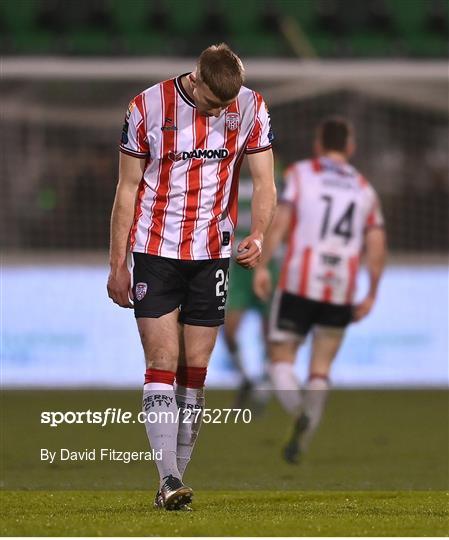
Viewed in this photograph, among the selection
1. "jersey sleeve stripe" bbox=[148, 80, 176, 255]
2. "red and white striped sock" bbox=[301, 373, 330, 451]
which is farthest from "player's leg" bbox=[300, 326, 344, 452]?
"jersey sleeve stripe" bbox=[148, 80, 176, 255]

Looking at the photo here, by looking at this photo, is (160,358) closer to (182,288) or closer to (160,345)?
(160,345)

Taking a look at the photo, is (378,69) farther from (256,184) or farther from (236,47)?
(256,184)

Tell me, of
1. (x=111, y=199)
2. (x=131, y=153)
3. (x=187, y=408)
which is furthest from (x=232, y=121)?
(x=111, y=199)

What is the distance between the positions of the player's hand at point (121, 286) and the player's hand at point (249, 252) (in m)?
0.48

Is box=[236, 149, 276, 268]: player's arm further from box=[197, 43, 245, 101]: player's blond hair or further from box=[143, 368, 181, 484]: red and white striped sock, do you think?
box=[143, 368, 181, 484]: red and white striped sock

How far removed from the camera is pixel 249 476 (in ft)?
23.8

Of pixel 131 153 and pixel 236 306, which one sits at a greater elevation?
pixel 131 153

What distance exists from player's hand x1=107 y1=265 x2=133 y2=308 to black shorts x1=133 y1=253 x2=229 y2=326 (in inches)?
1.8

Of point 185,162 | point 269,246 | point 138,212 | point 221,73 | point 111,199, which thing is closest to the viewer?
point 221,73

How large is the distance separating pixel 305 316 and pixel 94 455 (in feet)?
5.11

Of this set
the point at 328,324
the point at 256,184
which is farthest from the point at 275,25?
the point at 256,184

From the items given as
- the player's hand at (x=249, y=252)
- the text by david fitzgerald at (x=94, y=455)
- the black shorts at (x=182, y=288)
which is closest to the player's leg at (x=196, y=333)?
the black shorts at (x=182, y=288)

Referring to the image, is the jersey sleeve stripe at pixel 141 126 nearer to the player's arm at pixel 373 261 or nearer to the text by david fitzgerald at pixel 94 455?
the text by david fitzgerald at pixel 94 455

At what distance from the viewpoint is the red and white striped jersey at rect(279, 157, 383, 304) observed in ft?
28.1
